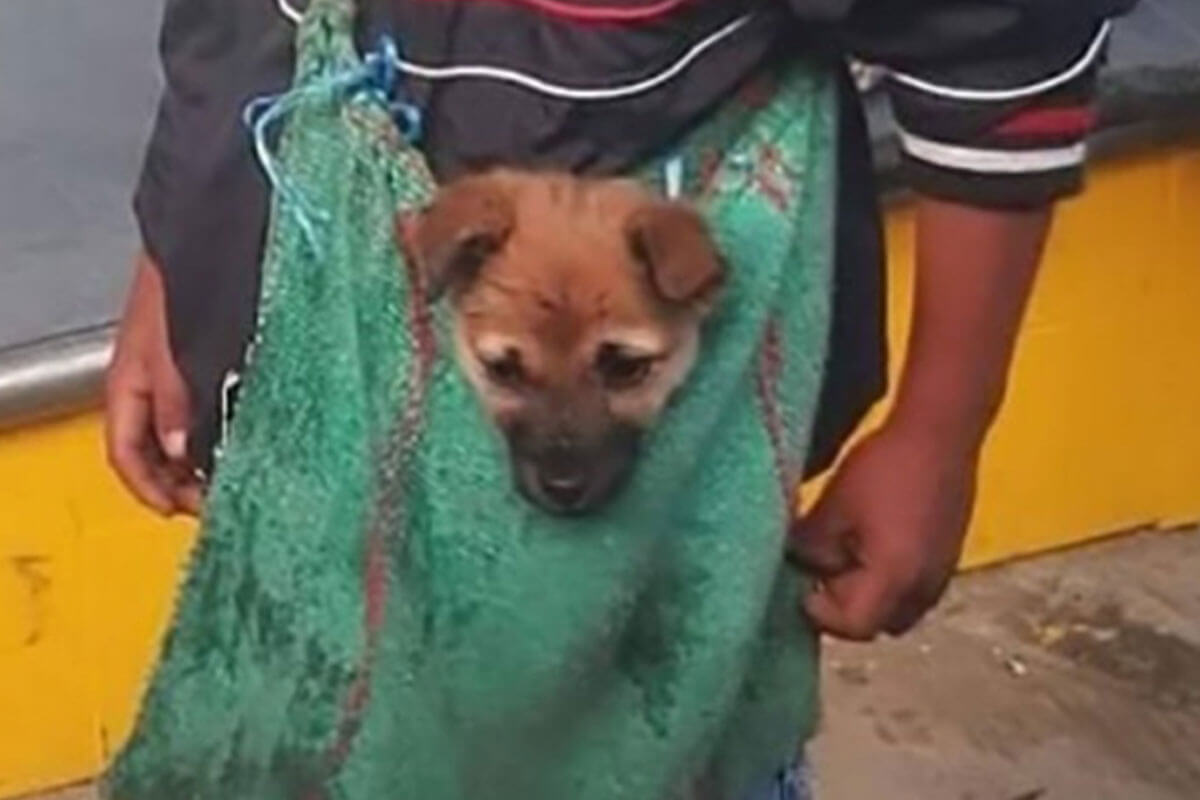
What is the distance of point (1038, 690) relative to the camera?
3.25 metres

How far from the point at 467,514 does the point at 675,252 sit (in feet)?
0.58

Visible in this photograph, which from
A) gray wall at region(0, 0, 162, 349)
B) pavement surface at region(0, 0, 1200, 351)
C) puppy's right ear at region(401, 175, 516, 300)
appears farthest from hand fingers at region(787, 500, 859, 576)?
gray wall at region(0, 0, 162, 349)

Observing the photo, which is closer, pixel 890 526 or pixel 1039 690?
pixel 890 526

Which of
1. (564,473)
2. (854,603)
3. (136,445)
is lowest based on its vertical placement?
(136,445)

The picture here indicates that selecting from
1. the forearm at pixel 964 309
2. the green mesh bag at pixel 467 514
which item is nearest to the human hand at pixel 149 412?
the green mesh bag at pixel 467 514

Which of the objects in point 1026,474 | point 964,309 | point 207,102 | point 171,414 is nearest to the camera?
point 964,309

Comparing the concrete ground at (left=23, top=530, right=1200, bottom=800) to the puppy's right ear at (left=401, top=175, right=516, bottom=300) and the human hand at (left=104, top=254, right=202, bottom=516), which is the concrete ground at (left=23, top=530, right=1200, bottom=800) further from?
the puppy's right ear at (left=401, top=175, right=516, bottom=300)

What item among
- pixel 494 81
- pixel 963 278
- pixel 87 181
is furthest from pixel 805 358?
pixel 87 181

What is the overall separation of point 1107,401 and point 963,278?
5.61ft

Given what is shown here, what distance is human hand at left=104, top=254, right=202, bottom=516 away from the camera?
192cm

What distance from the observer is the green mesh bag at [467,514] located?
5.42 feet

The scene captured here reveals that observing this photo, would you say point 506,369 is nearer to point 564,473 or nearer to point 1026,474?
point 564,473

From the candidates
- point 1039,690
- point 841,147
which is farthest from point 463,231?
point 1039,690

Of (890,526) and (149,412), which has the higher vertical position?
(890,526)
